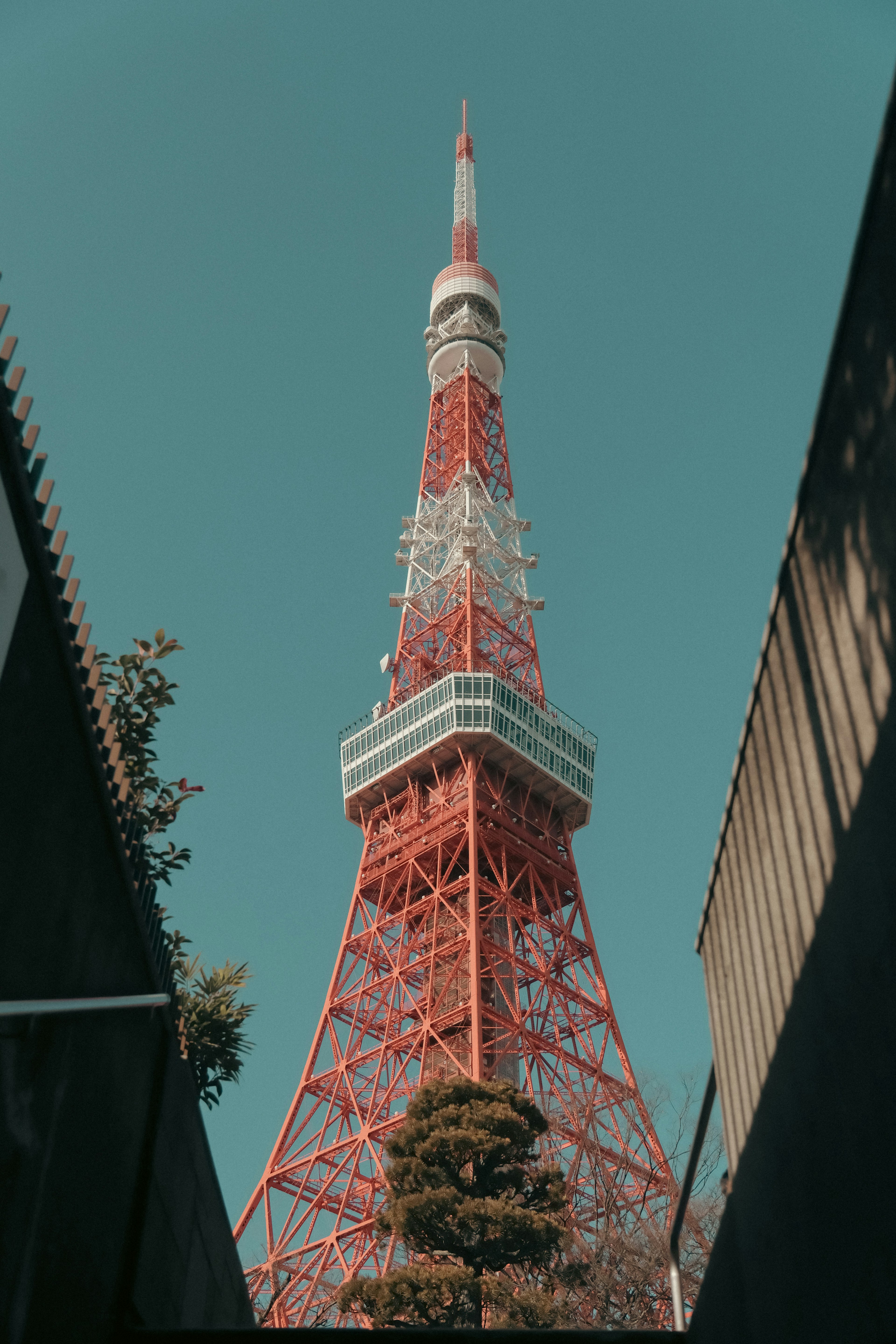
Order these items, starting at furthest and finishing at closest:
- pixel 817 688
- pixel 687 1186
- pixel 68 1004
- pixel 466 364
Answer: pixel 466 364 < pixel 687 1186 < pixel 817 688 < pixel 68 1004

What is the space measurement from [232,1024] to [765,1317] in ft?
19.5

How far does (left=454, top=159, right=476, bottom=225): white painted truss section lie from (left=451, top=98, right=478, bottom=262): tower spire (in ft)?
0.04

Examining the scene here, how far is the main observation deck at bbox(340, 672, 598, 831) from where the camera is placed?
44.1m

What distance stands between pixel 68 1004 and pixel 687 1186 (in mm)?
3482

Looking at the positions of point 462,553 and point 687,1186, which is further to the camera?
point 462,553

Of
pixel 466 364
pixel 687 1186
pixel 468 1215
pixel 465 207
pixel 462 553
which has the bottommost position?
pixel 687 1186

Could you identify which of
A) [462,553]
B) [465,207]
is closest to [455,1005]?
[462,553]

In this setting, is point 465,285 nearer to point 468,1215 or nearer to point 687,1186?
point 468,1215

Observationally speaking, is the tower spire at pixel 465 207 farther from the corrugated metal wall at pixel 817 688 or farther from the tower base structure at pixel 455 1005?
the corrugated metal wall at pixel 817 688

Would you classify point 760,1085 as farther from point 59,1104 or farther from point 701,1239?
point 701,1239

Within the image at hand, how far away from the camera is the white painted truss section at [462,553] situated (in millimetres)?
51750

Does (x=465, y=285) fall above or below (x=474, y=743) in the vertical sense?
above

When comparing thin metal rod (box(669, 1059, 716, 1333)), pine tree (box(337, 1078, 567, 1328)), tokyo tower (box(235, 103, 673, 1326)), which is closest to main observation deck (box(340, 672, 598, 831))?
tokyo tower (box(235, 103, 673, 1326))

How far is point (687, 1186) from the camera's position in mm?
6414
